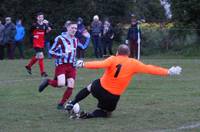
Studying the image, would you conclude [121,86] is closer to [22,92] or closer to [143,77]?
[22,92]

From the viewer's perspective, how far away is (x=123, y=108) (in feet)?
41.7

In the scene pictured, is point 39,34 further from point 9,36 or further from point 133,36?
point 9,36

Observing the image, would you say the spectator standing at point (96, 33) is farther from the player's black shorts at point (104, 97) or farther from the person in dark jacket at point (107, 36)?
the player's black shorts at point (104, 97)

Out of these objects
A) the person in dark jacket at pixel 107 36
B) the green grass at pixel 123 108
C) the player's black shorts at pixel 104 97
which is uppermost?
the player's black shorts at pixel 104 97

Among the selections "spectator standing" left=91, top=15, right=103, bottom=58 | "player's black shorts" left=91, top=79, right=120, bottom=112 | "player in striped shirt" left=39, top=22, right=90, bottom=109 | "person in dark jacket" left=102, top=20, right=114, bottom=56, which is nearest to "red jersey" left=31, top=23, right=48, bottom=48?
"player in striped shirt" left=39, top=22, right=90, bottom=109

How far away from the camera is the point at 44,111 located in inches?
481

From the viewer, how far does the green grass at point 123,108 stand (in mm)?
10391

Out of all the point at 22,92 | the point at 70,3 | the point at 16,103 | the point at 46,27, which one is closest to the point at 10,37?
the point at 70,3

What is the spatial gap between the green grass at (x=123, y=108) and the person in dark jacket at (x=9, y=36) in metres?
10.9

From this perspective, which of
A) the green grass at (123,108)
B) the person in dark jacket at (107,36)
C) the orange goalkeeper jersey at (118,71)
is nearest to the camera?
the green grass at (123,108)

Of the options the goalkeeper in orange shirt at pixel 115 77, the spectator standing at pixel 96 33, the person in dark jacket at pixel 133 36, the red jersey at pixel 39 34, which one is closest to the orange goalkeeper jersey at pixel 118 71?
the goalkeeper in orange shirt at pixel 115 77

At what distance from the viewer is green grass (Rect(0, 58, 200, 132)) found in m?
10.4

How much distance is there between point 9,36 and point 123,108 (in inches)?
727

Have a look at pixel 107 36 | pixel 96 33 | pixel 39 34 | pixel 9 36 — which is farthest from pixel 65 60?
pixel 107 36
